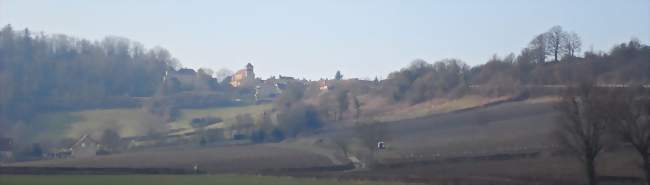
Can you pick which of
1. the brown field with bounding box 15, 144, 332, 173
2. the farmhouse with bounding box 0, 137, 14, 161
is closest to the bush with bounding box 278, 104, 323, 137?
the brown field with bounding box 15, 144, 332, 173

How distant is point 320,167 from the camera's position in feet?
193

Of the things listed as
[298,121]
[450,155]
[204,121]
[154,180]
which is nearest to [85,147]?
[204,121]

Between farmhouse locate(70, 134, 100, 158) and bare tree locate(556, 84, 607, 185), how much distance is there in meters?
51.4

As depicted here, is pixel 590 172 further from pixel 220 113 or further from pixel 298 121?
pixel 220 113

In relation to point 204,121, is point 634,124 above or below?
above

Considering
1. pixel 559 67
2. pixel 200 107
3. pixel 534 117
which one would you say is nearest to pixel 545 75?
pixel 559 67

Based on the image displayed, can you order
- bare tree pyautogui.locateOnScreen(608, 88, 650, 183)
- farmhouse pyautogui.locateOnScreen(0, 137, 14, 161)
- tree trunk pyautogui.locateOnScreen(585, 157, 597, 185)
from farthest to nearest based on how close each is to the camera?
farmhouse pyautogui.locateOnScreen(0, 137, 14, 161) → tree trunk pyautogui.locateOnScreen(585, 157, 597, 185) → bare tree pyautogui.locateOnScreen(608, 88, 650, 183)

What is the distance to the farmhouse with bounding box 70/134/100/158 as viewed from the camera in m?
81.4

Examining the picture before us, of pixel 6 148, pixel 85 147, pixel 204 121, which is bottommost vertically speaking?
pixel 85 147

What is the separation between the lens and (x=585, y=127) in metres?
42.2

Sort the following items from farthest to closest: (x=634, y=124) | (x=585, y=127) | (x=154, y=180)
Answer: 1. (x=154, y=180)
2. (x=585, y=127)
3. (x=634, y=124)

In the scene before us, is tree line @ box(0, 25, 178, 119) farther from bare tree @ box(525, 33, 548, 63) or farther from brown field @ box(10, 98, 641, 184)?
bare tree @ box(525, 33, 548, 63)

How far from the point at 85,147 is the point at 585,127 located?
58.2m

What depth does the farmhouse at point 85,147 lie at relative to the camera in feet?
267
